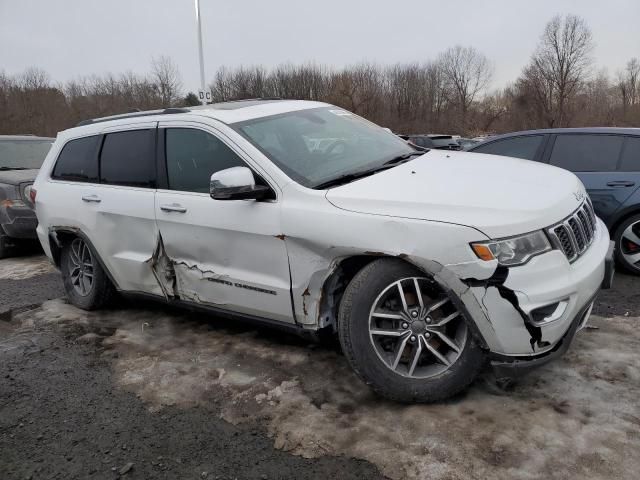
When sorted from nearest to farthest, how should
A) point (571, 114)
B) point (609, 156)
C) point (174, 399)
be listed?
point (174, 399)
point (609, 156)
point (571, 114)

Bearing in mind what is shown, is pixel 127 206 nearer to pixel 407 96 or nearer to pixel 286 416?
pixel 286 416

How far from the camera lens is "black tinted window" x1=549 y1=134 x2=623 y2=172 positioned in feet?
16.8

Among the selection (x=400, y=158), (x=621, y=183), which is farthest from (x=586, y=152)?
(x=400, y=158)

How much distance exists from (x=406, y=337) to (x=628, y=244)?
3.33m

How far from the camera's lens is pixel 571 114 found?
45.1m

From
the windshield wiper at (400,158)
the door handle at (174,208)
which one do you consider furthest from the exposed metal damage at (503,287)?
the door handle at (174,208)

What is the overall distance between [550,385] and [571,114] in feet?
159

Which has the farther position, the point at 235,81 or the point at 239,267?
the point at 235,81

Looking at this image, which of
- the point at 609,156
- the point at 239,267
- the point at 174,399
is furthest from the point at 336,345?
the point at 609,156

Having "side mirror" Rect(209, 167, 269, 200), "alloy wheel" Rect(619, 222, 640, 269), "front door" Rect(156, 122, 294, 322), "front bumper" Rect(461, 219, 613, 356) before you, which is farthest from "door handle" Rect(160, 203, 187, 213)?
"alloy wheel" Rect(619, 222, 640, 269)

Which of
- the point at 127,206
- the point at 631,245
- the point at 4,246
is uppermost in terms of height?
the point at 127,206

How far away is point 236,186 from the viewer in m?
3.00

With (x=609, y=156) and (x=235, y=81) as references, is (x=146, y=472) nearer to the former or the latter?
(x=609, y=156)

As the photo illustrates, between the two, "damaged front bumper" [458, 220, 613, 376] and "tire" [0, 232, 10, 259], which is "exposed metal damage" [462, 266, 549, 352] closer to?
"damaged front bumper" [458, 220, 613, 376]
